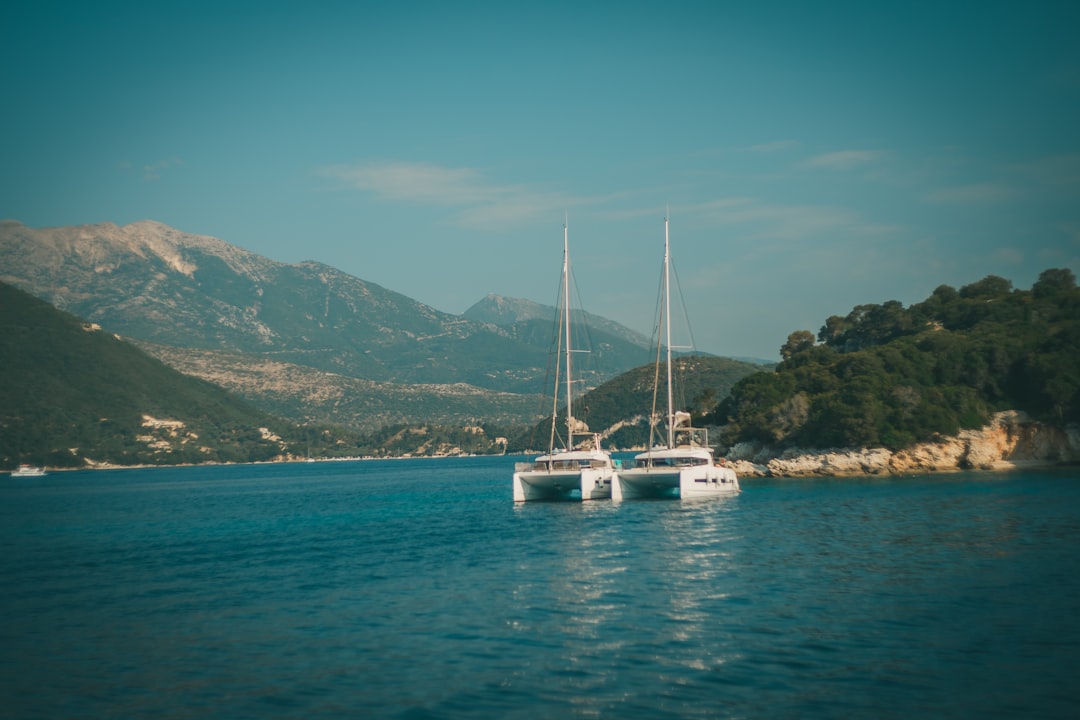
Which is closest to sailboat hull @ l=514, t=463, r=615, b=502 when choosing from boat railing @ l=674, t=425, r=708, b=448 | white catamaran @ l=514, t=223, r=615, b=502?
white catamaran @ l=514, t=223, r=615, b=502

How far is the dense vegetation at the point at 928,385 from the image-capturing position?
9138 centimetres

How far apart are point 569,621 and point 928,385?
8580 centimetres

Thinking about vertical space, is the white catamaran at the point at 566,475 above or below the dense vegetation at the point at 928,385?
below

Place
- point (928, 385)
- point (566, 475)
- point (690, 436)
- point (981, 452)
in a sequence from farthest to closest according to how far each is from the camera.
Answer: point (928, 385)
point (981, 452)
point (690, 436)
point (566, 475)

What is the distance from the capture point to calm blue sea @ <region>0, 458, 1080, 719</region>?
16406mm

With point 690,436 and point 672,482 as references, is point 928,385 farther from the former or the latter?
point 672,482

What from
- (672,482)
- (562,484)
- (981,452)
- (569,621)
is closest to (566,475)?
(562,484)

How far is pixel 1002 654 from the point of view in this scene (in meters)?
18.4

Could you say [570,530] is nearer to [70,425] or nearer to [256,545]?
[256,545]

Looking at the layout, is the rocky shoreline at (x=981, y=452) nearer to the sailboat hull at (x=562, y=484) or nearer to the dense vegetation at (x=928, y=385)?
the dense vegetation at (x=928, y=385)

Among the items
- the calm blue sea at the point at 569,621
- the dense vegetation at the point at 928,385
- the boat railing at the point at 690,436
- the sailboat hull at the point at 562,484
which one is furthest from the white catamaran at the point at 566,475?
the dense vegetation at the point at 928,385

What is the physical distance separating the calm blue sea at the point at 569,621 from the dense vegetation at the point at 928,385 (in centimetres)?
Result: 4365

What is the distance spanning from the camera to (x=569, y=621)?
2358 cm

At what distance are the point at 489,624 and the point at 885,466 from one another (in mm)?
78609
